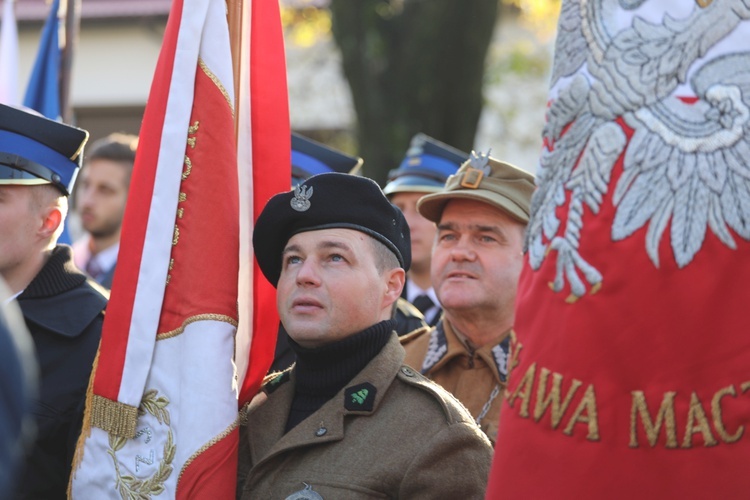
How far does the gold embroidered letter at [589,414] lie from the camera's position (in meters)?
2.37

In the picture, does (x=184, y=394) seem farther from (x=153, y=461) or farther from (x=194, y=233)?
(x=194, y=233)

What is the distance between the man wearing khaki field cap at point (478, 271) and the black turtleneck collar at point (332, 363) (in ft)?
3.35

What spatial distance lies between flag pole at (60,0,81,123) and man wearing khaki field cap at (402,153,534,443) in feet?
9.97

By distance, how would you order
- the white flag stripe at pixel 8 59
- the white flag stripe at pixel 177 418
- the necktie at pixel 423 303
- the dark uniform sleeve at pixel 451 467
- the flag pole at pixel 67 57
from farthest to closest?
the white flag stripe at pixel 8 59 < the flag pole at pixel 67 57 < the necktie at pixel 423 303 < the white flag stripe at pixel 177 418 < the dark uniform sleeve at pixel 451 467

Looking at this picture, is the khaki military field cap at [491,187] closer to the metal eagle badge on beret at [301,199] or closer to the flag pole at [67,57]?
the metal eagle badge on beret at [301,199]

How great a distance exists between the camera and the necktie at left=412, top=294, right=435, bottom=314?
252 inches

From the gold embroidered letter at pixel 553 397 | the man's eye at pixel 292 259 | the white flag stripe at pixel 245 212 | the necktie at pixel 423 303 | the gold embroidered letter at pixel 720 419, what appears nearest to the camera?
the gold embroidered letter at pixel 720 419

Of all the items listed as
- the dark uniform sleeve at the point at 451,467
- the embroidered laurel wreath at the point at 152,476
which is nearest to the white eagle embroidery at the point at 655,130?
the dark uniform sleeve at the point at 451,467

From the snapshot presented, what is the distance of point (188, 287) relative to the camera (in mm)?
3607

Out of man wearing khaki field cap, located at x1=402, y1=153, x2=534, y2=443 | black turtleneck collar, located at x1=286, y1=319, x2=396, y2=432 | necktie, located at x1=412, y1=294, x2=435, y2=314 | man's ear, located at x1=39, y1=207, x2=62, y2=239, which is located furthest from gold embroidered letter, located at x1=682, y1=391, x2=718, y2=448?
necktie, located at x1=412, y1=294, x2=435, y2=314

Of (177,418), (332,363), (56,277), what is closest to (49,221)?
(56,277)

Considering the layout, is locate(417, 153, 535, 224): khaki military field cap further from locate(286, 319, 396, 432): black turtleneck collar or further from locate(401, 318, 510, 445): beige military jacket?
locate(286, 319, 396, 432): black turtleneck collar

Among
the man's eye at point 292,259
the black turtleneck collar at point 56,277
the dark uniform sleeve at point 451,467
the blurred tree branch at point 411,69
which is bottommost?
the dark uniform sleeve at point 451,467

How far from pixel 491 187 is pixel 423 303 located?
200 cm
